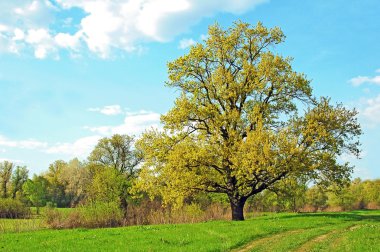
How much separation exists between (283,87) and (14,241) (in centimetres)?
2644

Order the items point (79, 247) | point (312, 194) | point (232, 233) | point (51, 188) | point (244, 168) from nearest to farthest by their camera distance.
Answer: point (79, 247), point (232, 233), point (244, 168), point (312, 194), point (51, 188)

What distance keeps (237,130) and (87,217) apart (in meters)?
17.2

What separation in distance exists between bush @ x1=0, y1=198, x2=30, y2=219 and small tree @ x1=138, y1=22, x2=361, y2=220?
1953 cm

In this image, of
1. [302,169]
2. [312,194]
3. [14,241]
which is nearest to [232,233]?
[302,169]

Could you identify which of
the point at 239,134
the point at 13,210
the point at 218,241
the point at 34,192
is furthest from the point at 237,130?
the point at 34,192

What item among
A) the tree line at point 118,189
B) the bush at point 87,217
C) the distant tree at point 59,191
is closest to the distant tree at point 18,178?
the tree line at point 118,189

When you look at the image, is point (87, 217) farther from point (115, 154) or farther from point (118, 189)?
point (115, 154)

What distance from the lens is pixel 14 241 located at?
2469 cm

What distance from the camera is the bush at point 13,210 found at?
45.5 meters

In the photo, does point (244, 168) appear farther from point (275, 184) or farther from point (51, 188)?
point (51, 188)

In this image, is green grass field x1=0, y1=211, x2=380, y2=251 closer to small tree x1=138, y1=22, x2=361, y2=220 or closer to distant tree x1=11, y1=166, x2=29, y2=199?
small tree x1=138, y1=22, x2=361, y2=220

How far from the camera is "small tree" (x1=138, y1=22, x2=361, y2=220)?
106ft

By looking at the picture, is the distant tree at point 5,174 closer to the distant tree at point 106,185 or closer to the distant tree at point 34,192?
the distant tree at point 34,192

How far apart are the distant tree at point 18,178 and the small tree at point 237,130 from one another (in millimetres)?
68514
